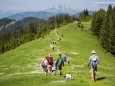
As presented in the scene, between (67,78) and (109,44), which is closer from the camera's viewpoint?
(67,78)

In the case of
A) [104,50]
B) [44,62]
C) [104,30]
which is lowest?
[104,50]

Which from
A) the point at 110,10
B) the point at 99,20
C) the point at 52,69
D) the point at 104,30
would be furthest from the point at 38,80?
the point at 110,10

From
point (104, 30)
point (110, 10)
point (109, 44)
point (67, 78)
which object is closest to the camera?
point (67, 78)

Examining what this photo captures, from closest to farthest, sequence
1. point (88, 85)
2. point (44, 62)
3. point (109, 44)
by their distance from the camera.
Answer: point (88, 85), point (44, 62), point (109, 44)

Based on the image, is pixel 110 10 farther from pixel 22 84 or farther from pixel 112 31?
pixel 22 84

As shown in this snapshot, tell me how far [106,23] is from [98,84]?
106312mm

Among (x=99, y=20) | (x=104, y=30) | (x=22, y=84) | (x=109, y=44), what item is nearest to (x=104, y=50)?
(x=109, y=44)

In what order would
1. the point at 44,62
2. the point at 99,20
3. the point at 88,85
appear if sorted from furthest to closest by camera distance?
the point at 99,20, the point at 44,62, the point at 88,85

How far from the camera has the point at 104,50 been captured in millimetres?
124312

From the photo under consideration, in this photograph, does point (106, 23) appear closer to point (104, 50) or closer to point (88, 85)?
point (104, 50)

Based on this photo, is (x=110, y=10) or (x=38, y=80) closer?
(x=38, y=80)

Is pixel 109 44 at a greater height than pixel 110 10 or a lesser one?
lesser

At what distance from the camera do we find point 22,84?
33.0m

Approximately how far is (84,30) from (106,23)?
29563 mm
